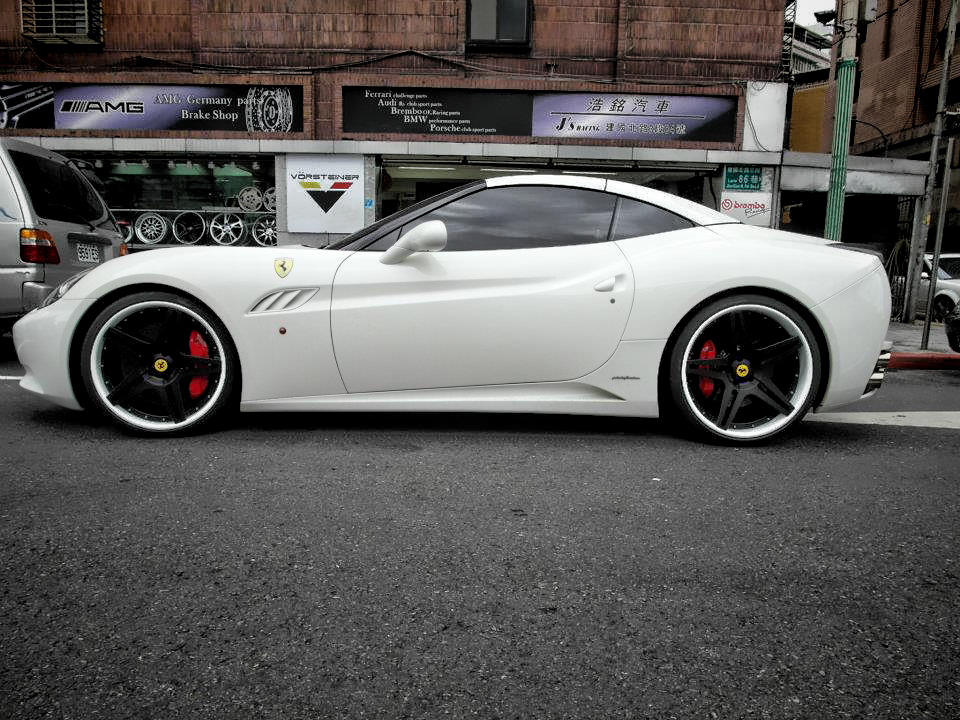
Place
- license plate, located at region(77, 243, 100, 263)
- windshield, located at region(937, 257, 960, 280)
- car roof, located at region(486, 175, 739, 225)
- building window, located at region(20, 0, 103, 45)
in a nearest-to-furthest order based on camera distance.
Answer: car roof, located at region(486, 175, 739, 225), license plate, located at region(77, 243, 100, 263), building window, located at region(20, 0, 103, 45), windshield, located at region(937, 257, 960, 280)

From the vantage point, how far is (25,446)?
336 cm

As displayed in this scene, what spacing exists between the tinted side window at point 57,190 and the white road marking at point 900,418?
591cm

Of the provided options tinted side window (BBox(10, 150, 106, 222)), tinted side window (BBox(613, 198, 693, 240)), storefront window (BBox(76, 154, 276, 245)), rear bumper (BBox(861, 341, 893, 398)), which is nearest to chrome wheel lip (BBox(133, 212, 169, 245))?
storefront window (BBox(76, 154, 276, 245))

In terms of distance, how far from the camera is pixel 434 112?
1369cm

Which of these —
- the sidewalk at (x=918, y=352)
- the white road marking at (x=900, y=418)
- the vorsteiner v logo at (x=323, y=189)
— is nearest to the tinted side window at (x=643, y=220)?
the white road marking at (x=900, y=418)

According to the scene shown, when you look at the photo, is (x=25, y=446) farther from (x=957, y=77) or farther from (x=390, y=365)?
(x=957, y=77)

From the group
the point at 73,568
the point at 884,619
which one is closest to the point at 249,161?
the point at 73,568

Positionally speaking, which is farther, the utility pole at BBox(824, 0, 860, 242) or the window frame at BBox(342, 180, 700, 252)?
the utility pole at BBox(824, 0, 860, 242)

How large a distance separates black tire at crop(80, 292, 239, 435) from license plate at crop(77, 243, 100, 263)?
331 centimetres

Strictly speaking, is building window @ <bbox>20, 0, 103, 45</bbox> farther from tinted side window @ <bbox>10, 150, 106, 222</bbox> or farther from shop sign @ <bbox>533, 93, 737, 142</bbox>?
tinted side window @ <bbox>10, 150, 106, 222</bbox>

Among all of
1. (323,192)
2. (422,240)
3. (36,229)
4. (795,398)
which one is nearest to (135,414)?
(422,240)

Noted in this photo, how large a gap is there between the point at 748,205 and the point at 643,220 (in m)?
11.4

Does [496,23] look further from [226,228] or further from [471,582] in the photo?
[471,582]

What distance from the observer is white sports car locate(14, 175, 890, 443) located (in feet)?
11.6
